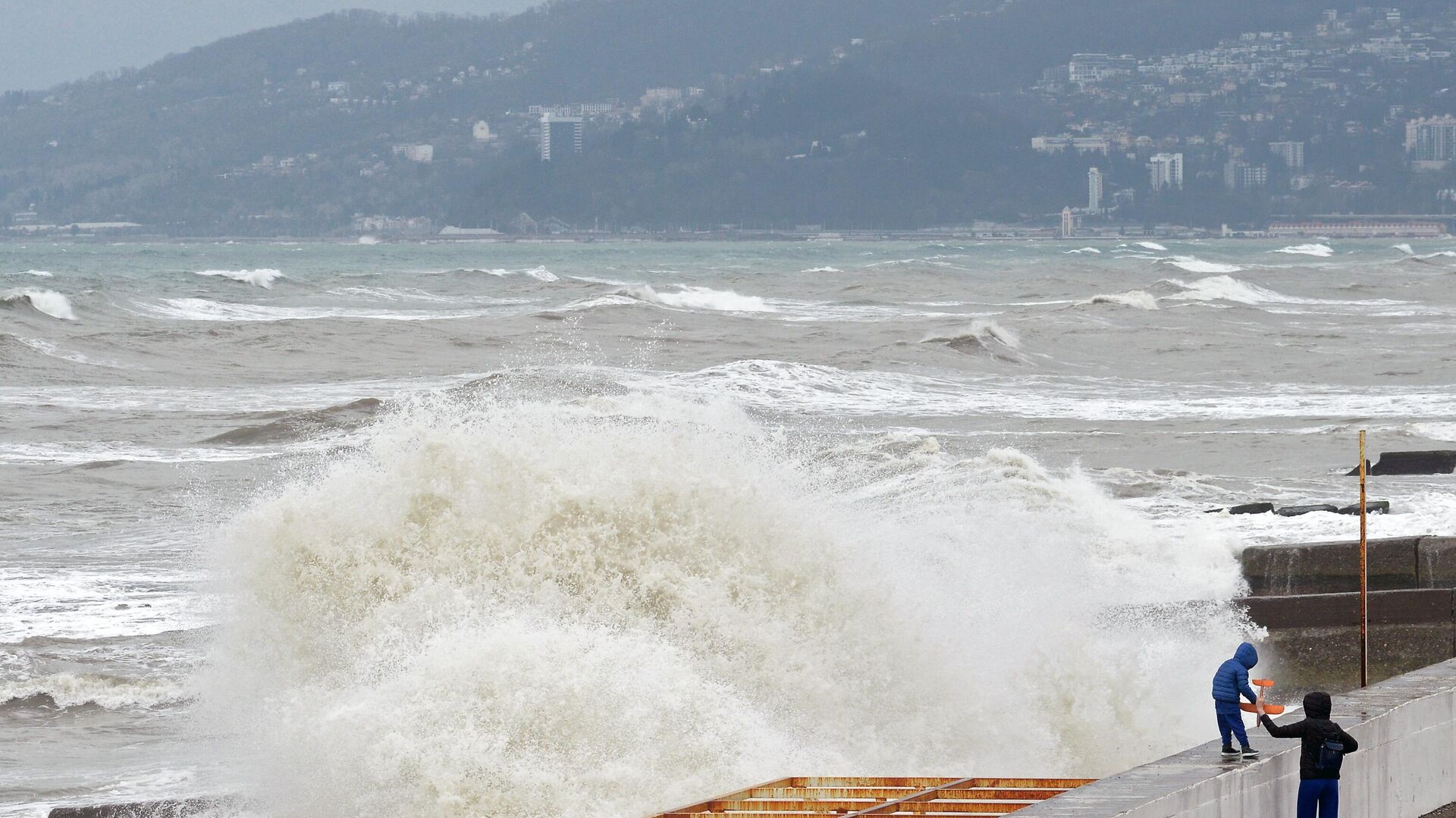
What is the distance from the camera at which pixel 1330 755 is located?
19.1ft

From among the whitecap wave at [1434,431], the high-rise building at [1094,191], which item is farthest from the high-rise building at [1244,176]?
the whitecap wave at [1434,431]

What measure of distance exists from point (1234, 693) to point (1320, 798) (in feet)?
1.55

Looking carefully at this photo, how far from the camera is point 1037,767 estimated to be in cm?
824

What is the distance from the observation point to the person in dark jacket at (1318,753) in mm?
5820

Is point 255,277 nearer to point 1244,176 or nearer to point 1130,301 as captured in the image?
point 1130,301

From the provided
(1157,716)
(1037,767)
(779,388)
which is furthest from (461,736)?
(779,388)

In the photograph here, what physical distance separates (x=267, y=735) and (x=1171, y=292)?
47136 millimetres

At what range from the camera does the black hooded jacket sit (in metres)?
5.82

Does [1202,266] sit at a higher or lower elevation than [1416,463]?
lower

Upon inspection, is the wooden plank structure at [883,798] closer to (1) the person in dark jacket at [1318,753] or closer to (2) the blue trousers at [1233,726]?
(2) the blue trousers at [1233,726]

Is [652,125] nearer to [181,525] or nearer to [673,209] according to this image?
[673,209]

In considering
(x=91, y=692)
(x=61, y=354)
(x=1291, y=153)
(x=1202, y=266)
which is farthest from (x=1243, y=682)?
(x=1291, y=153)

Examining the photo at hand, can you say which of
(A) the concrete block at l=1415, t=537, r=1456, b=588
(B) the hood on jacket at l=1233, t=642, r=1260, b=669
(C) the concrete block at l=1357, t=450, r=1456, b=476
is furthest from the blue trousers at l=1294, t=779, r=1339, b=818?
(C) the concrete block at l=1357, t=450, r=1456, b=476

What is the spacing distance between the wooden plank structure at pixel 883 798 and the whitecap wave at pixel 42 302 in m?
37.4
